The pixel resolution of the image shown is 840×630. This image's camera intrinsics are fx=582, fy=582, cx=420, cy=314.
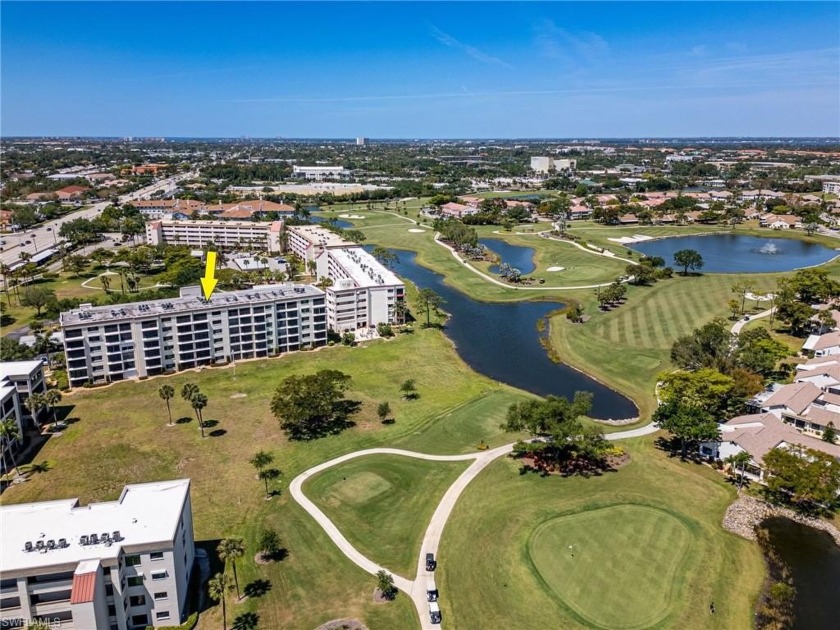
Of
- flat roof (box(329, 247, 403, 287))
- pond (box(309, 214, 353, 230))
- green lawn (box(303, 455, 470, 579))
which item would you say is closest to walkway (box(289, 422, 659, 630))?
green lawn (box(303, 455, 470, 579))

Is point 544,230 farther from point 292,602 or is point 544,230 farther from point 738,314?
point 292,602

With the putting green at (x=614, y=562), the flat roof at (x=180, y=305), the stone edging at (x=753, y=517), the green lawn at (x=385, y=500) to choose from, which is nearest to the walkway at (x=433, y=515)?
the green lawn at (x=385, y=500)

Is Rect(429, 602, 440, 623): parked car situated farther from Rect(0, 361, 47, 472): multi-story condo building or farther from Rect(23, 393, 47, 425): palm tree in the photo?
Rect(23, 393, 47, 425): palm tree

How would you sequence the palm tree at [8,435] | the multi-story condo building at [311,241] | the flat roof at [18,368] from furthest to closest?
1. the multi-story condo building at [311,241]
2. the flat roof at [18,368]
3. the palm tree at [8,435]

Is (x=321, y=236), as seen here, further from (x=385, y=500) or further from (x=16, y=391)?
(x=385, y=500)

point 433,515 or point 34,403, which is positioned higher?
point 34,403

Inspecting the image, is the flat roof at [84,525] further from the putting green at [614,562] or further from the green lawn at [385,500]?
the putting green at [614,562]

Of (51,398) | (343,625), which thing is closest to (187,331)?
(51,398)
